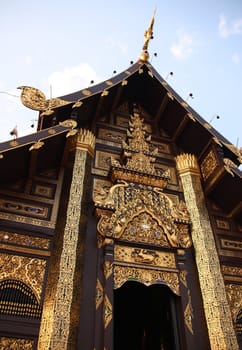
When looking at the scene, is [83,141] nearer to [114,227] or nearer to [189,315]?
[114,227]

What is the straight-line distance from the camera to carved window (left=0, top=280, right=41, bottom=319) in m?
3.91

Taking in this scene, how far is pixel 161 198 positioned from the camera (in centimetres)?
579

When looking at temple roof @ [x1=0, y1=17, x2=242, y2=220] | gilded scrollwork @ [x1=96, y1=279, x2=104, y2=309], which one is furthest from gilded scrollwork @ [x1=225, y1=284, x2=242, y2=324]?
gilded scrollwork @ [x1=96, y1=279, x2=104, y2=309]

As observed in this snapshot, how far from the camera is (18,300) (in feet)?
13.1

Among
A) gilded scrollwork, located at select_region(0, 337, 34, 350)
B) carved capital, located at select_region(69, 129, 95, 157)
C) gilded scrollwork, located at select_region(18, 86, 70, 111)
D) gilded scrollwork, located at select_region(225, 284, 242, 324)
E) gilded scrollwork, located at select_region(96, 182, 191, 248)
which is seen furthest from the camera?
carved capital, located at select_region(69, 129, 95, 157)

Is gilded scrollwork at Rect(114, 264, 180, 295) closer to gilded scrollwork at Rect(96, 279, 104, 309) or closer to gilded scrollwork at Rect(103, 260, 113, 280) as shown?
gilded scrollwork at Rect(103, 260, 113, 280)

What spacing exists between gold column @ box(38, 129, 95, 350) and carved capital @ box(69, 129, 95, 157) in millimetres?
300

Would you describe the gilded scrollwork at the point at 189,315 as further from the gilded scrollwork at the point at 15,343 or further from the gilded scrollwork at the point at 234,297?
the gilded scrollwork at the point at 15,343

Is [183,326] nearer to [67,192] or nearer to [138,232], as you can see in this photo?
[138,232]

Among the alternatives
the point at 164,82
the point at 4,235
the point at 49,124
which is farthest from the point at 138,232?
the point at 164,82

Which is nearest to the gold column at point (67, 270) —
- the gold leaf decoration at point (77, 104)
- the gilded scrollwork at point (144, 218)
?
the gilded scrollwork at point (144, 218)

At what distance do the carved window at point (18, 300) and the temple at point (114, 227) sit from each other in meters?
0.01

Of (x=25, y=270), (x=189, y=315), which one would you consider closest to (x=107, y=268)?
(x=25, y=270)

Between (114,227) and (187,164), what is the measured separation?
7.87 feet
